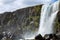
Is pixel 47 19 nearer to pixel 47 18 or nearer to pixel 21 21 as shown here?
pixel 47 18

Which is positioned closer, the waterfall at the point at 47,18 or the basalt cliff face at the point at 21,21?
the waterfall at the point at 47,18

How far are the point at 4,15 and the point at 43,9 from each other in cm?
717

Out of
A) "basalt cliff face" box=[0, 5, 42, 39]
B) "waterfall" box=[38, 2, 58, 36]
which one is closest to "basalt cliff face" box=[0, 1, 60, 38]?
"basalt cliff face" box=[0, 5, 42, 39]

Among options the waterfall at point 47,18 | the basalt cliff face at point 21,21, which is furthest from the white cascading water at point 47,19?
the basalt cliff face at point 21,21

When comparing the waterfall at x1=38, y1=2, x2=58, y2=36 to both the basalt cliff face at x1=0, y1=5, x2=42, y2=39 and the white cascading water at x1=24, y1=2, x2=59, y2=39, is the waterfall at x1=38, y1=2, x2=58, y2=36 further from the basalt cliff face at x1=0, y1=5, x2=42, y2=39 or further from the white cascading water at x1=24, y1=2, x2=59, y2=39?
the basalt cliff face at x1=0, y1=5, x2=42, y2=39

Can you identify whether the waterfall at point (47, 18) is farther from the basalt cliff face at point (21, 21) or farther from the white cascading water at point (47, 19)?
the basalt cliff face at point (21, 21)

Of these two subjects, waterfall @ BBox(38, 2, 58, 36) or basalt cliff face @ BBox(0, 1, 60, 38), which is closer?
waterfall @ BBox(38, 2, 58, 36)

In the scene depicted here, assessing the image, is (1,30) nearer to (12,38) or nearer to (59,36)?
(12,38)

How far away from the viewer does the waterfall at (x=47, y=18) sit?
20.6m

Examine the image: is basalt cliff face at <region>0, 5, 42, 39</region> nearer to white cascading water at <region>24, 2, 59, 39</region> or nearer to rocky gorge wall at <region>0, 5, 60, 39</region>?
rocky gorge wall at <region>0, 5, 60, 39</region>

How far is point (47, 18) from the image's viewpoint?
2164cm

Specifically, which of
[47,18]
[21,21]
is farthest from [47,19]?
[21,21]

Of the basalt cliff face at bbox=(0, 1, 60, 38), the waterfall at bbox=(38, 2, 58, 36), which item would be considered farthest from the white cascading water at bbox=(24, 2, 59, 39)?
the basalt cliff face at bbox=(0, 1, 60, 38)

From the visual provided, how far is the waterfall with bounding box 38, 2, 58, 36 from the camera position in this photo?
2056cm
